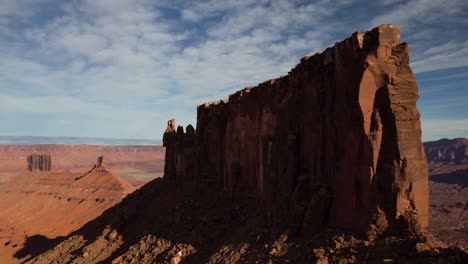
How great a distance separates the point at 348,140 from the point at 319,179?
2.72 m

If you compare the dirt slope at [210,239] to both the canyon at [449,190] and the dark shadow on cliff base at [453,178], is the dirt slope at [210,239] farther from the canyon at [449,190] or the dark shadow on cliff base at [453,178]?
the dark shadow on cliff base at [453,178]

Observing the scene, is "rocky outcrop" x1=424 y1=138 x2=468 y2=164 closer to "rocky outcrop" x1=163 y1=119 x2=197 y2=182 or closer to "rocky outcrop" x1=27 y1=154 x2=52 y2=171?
"rocky outcrop" x1=27 y1=154 x2=52 y2=171

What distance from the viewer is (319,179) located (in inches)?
696

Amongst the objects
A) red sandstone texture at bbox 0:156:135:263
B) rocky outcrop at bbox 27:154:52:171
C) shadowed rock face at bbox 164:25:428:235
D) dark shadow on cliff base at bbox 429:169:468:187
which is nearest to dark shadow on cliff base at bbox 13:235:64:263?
red sandstone texture at bbox 0:156:135:263

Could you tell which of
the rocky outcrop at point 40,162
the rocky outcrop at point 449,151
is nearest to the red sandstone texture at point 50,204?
the rocky outcrop at point 40,162

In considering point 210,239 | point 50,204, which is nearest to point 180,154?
point 210,239

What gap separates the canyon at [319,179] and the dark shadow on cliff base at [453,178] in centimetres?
11916

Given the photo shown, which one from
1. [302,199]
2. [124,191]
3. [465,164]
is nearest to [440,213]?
[124,191]

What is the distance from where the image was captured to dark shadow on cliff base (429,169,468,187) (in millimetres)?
126438

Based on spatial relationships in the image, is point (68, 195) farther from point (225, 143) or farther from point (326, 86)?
point (326, 86)

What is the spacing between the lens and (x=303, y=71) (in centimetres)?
1938

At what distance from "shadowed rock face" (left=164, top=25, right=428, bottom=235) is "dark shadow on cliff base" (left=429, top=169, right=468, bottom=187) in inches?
4806

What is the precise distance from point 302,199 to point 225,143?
13.1 m

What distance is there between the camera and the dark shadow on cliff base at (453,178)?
126438 mm
